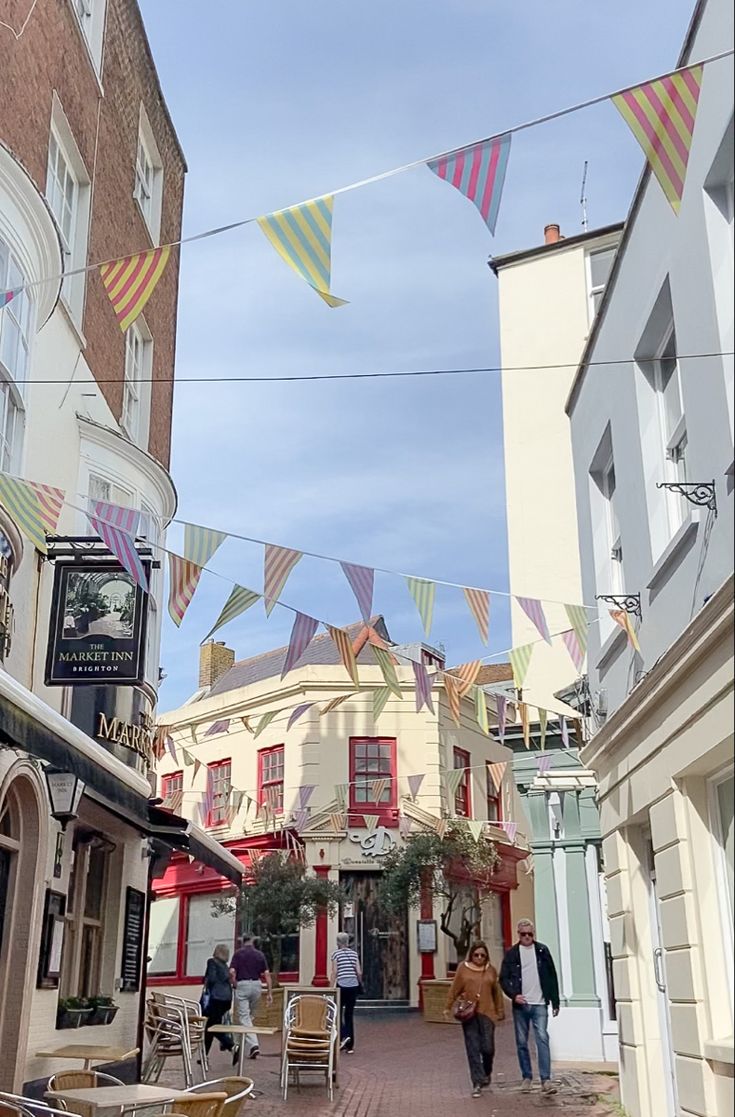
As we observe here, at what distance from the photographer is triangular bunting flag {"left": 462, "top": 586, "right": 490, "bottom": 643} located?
8828 millimetres

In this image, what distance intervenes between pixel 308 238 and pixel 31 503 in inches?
158

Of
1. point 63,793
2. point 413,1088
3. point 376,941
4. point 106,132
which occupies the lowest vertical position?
point 413,1088

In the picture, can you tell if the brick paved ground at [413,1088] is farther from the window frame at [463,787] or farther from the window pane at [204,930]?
the window frame at [463,787]

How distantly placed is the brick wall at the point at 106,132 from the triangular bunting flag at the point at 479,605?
478 cm

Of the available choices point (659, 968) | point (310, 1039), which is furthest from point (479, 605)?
point (310, 1039)

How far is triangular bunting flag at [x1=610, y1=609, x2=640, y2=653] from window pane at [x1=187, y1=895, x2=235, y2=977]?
2106cm

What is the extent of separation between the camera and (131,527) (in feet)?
28.8

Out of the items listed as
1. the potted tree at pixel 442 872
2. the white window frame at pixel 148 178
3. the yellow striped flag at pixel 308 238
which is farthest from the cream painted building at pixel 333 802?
the yellow striped flag at pixel 308 238

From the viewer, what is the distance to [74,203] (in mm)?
12570

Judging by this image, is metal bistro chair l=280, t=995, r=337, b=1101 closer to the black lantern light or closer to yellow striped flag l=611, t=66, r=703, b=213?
the black lantern light

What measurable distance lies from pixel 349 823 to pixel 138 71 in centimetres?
1730

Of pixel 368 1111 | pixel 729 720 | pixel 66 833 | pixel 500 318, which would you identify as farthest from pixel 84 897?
pixel 500 318

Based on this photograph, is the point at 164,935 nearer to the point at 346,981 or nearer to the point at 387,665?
the point at 346,981

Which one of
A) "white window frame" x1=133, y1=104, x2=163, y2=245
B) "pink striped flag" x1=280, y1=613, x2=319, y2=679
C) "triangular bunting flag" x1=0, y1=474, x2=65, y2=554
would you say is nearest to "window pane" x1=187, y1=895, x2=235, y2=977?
"white window frame" x1=133, y1=104, x2=163, y2=245
